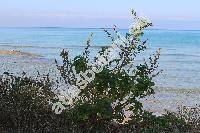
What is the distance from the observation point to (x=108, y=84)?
726 centimetres

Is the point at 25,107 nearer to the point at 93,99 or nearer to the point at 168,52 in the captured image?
the point at 93,99

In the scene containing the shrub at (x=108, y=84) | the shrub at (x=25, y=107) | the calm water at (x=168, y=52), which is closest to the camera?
the shrub at (x=108, y=84)

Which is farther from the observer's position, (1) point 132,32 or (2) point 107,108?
(1) point 132,32

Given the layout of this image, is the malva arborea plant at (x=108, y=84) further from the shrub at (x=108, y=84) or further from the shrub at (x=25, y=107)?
the shrub at (x=25, y=107)

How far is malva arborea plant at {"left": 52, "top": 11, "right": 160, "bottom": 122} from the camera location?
23.3ft

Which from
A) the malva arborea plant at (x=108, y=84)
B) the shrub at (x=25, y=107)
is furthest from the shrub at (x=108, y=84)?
the shrub at (x=25, y=107)

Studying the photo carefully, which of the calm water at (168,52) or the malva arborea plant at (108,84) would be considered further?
the calm water at (168,52)

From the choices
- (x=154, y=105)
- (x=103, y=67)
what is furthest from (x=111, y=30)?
(x=154, y=105)

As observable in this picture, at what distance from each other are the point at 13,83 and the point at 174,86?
48.5 ft

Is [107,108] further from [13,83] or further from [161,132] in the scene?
[13,83]

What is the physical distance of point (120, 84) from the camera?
7.20 m

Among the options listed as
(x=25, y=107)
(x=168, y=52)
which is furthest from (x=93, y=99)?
(x=168, y=52)

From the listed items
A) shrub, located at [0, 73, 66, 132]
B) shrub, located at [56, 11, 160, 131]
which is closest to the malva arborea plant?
shrub, located at [56, 11, 160, 131]

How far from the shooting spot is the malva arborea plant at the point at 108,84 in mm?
7094
